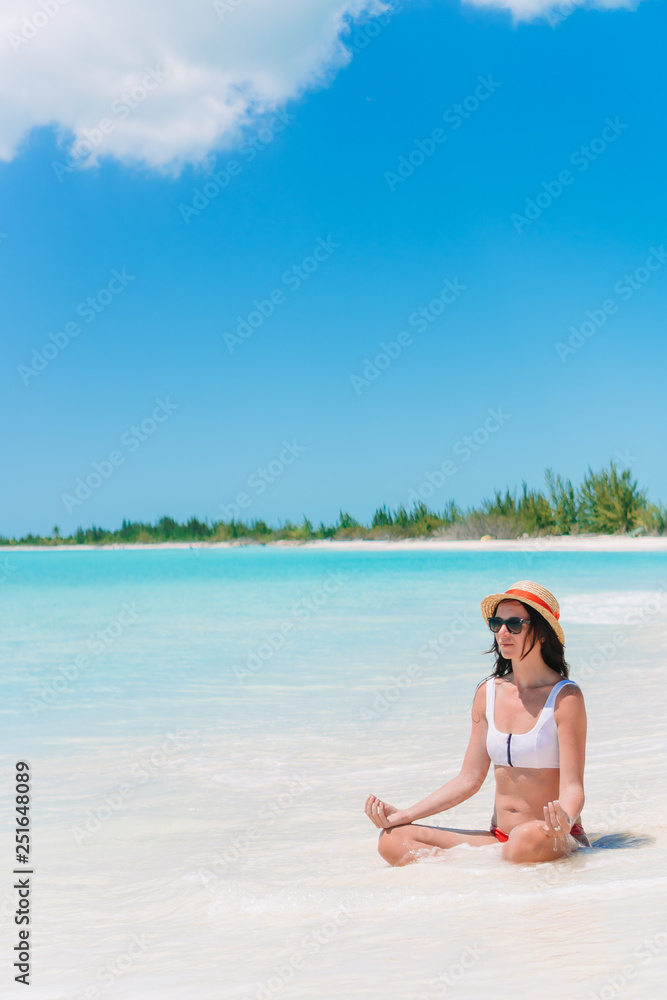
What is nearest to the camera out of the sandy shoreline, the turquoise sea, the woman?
the turquoise sea

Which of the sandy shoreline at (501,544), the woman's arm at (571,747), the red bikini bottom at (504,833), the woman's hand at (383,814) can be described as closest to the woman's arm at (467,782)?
the woman's hand at (383,814)

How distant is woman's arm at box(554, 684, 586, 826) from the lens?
8.72 ft

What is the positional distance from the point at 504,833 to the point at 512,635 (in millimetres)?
709

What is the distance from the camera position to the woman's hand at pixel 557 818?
2588 mm

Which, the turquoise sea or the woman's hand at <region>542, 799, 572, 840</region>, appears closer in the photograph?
the turquoise sea

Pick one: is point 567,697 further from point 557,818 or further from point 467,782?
point 467,782

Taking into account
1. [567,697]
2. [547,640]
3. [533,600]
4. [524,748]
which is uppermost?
[533,600]

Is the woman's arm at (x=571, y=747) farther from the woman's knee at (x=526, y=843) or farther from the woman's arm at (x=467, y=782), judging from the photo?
the woman's arm at (x=467, y=782)

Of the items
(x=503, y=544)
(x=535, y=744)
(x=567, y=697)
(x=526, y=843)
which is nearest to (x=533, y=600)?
(x=567, y=697)

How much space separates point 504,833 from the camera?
9.66 feet

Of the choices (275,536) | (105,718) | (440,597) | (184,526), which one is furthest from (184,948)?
(184,526)

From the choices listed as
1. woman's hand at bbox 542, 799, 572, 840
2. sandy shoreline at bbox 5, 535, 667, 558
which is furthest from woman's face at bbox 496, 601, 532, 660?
sandy shoreline at bbox 5, 535, 667, 558

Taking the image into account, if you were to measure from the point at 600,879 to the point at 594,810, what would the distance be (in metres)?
1.03

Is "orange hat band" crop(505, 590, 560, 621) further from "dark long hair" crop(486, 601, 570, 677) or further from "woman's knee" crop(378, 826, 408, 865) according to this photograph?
"woman's knee" crop(378, 826, 408, 865)
